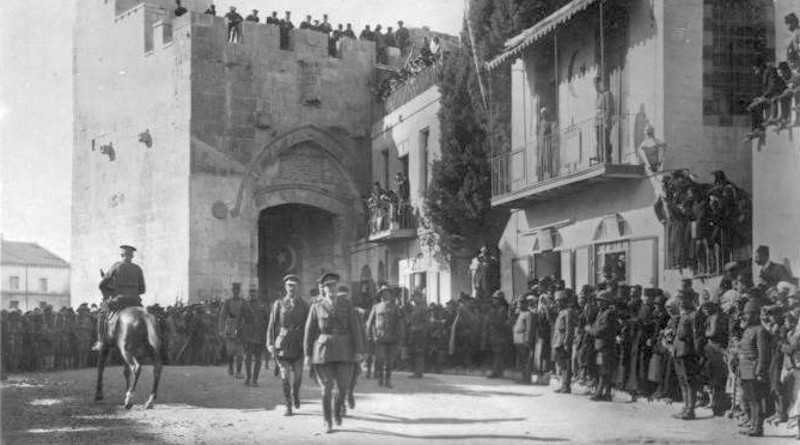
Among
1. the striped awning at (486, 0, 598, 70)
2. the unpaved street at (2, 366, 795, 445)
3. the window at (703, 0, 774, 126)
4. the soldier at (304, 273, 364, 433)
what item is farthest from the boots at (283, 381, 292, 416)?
the striped awning at (486, 0, 598, 70)

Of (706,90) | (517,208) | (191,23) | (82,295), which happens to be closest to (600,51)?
(706,90)

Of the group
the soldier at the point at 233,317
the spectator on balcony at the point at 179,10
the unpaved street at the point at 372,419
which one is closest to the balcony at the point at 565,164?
the unpaved street at the point at 372,419

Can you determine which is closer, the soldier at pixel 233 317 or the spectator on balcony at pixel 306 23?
the soldier at pixel 233 317

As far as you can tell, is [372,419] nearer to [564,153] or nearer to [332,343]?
[332,343]

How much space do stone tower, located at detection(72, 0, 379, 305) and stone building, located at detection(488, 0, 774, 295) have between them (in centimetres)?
989

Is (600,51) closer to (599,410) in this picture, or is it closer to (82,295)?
(599,410)

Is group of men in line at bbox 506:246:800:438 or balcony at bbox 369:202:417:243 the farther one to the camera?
balcony at bbox 369:202:417:243

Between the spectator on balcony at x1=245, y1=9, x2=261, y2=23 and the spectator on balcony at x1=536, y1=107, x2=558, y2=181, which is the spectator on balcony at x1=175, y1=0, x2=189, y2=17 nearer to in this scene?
the spectator on balcony at x1=245, y1=9, x2=261, y2=23

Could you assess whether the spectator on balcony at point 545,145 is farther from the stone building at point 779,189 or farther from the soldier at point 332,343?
the soldier at point 332,343

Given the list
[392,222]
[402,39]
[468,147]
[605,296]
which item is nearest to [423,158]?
A: [392,222]

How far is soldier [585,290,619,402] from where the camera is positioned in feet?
46.4

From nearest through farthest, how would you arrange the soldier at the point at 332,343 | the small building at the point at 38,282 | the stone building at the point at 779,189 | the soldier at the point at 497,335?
the soldier at the point at 332,343, the stone building at the point at 779,189, the soldier at the point at 497,335, the small building at the point at 38,282

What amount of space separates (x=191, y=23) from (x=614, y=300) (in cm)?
1696

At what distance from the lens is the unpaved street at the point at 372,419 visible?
36.6ft
